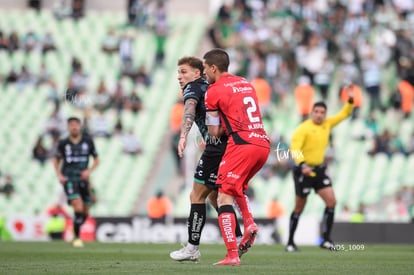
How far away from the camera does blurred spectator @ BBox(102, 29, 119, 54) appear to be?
2934 cm

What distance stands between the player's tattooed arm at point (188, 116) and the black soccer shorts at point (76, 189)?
6284mm

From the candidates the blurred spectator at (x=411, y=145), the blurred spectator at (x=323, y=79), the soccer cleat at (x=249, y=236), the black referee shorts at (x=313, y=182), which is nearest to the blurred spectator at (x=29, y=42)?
the blurred spectator at (x=323, y=79)

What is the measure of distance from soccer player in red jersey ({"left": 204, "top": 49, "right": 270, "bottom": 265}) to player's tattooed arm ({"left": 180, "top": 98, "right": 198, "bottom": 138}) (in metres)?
0.39

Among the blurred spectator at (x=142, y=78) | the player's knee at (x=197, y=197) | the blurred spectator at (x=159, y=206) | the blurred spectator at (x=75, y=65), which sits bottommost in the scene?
the blurred spectator at (x=159, y=206)

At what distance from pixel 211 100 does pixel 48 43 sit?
20.7m

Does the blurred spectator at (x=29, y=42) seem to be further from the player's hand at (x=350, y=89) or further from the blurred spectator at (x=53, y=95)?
the player's hand at (x=350, y=89)

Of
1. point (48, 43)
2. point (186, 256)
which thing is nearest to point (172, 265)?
point (186, 256)

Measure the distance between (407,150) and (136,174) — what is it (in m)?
8.02

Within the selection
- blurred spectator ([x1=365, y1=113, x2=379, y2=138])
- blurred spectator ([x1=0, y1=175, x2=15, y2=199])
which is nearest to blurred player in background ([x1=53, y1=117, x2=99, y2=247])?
blurred spectator ([x1=0, y1=175, x2=15, y2=199])

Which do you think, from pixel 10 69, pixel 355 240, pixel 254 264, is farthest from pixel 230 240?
pixel 10 69

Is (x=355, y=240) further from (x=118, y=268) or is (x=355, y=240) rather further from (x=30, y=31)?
(x=30, y=31)

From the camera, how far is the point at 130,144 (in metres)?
26.0

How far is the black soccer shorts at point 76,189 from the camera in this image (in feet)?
52.0

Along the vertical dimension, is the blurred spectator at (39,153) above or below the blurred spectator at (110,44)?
below
